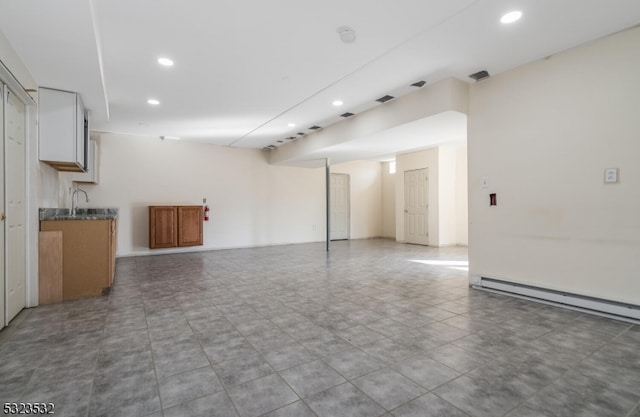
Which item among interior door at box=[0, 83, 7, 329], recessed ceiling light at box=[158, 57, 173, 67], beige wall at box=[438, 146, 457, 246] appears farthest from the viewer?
beige wall at box=[438, 146, 457, 246]

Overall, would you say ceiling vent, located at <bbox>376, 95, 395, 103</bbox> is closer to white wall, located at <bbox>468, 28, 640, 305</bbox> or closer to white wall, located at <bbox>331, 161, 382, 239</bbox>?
white wall, located at <bbox>468, 28, 640, 305</bbox>

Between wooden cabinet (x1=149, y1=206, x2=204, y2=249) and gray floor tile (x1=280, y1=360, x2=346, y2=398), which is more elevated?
wooden cabinet (x1=149, y1=206, x2=204, y2=249)

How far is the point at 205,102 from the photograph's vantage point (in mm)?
4715

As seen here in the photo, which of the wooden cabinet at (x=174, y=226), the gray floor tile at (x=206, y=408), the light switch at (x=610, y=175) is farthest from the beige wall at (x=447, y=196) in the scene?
the gray floor tile at (x=206, y=408)

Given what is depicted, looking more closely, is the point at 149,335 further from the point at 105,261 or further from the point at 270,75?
the point at 270,75

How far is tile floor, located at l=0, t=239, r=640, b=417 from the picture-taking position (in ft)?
5.36

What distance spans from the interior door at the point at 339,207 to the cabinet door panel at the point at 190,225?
408 cm

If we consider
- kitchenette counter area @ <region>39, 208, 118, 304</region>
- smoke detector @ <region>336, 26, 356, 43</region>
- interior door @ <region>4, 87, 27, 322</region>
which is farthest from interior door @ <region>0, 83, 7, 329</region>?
smoke detector @ <region>336, 26, 356, 43</region>

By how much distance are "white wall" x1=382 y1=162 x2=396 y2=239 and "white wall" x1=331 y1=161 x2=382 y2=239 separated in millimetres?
139

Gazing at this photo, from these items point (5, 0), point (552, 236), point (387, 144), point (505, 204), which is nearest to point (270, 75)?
point (5, 0)

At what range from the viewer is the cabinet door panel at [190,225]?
271 inches

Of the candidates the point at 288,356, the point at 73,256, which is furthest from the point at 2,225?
the point at 288,356

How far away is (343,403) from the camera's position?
1.62m

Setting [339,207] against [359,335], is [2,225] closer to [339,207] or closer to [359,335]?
[359,335]
